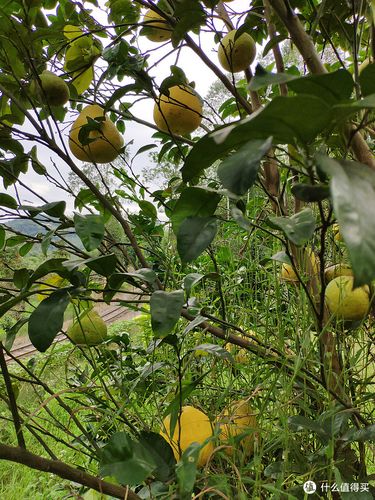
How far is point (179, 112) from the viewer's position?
66cm

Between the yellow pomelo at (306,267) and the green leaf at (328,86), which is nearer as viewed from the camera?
the green leaf at (328,86)

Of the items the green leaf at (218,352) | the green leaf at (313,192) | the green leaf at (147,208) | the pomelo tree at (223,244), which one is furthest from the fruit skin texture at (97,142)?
the green leaf at (313,192)

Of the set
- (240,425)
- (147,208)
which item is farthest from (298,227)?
(147,208)

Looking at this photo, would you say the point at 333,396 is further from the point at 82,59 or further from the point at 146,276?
the point at 82,59

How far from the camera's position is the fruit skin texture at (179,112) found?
655 millimetres

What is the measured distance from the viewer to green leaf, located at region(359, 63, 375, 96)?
0.20 metres

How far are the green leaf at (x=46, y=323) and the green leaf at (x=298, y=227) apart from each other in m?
0.16

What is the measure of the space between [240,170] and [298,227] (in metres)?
0.08

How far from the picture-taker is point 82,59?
69 centimetres

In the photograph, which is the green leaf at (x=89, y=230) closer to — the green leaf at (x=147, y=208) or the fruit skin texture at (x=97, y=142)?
the fruit skin texture at (x=97, y=142)

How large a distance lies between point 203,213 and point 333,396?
0.95 ft

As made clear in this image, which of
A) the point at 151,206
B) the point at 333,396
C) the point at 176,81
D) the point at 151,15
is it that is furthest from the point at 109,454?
the point at 151,15

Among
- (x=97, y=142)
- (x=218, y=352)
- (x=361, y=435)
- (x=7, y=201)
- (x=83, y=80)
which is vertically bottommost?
(x=361, y=435)

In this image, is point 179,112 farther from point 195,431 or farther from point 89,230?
point 195,431
